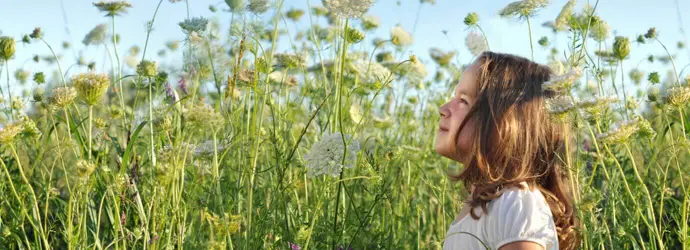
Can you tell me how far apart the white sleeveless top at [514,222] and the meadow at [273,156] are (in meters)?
0.09

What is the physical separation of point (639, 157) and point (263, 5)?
5.10ft

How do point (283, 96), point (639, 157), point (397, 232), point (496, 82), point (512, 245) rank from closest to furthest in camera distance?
point (512, 245)
point (496, 82)
point (397, 232)
point (639, 157)
point (283, 96)

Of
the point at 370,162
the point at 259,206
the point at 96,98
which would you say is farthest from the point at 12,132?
the point at 370,162

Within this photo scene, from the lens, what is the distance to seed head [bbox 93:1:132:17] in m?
2.64

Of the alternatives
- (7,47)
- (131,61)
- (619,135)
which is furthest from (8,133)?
(131,61)

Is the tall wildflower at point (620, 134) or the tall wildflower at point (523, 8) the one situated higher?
the tall wildflower at point (523, 8)

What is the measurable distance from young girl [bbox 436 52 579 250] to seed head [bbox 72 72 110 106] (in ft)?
2.54

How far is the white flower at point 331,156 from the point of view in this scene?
188cm

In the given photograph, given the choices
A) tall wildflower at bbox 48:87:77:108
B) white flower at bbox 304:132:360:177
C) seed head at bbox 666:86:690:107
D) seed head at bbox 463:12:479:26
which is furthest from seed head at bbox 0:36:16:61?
seed head at bbox 666:86:690:107

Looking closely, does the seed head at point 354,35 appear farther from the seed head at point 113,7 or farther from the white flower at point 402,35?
the white flower at point 402,35

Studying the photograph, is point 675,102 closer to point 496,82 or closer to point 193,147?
point 496,82

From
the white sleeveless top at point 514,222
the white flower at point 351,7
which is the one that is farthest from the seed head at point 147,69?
the white sleeveless top at point 514,222

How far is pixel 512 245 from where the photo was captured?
1.80 m

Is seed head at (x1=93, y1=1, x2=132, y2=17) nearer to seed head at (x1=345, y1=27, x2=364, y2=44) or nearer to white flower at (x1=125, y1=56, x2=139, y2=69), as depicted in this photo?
seed head at (x1=345, y1=27, x2=364, y2=44)
